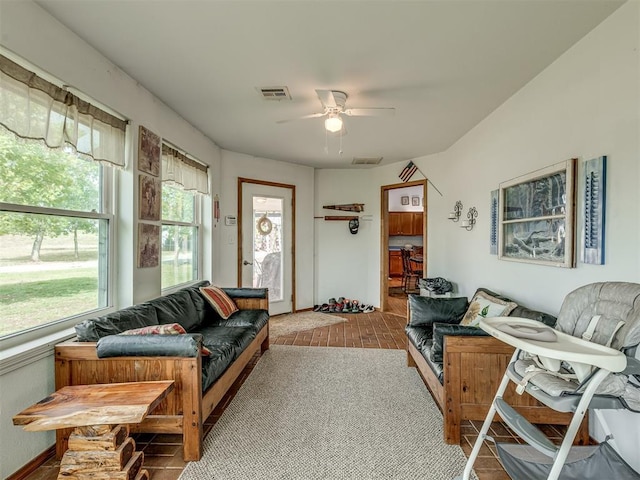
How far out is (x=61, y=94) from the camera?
192cm

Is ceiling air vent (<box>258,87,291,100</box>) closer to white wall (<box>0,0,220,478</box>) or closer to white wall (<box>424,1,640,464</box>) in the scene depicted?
white wall (<box>0,0,220,478</box>)

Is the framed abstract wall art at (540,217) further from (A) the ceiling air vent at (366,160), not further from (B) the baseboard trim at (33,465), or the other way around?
(B) the baseboard trim at (33,465)

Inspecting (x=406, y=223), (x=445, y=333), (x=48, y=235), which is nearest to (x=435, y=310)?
(x=445, y=333)

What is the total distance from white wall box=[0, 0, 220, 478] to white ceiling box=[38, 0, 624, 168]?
0.10 m

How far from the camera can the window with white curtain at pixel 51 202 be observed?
5.50 feet

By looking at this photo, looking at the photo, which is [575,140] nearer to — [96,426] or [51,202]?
[96,426]

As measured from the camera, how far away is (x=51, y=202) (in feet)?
6.35

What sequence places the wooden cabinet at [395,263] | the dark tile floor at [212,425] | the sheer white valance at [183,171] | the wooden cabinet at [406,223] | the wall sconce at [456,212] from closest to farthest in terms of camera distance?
the dark tile floor at [212,425]
the sheer white valance at [183,171]
the wall sconce at [456,212]
the wooden cabinet at [406,223]
the wooden cabinet at [395,263]

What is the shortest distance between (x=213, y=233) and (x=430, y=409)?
3.22 metres

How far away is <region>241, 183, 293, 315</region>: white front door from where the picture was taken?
4.74m

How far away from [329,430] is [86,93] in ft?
8.99

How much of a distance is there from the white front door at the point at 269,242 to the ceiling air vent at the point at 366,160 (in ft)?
4.02

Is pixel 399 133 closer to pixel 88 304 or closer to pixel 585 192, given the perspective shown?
pixel 585 192

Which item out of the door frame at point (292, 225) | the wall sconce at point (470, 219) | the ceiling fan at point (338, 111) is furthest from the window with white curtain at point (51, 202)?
the wall sconce at point (470, 219)
